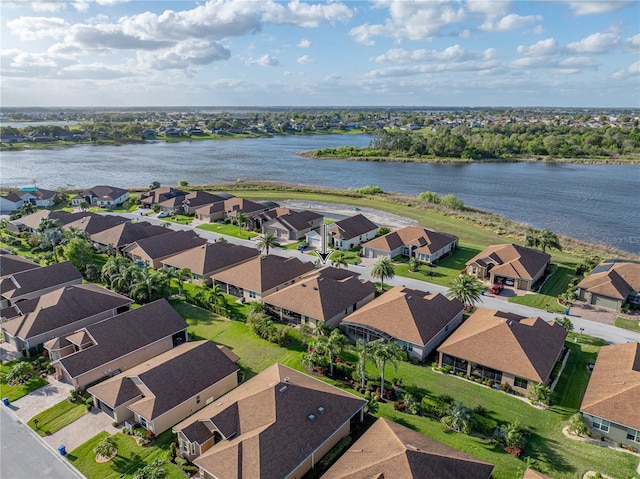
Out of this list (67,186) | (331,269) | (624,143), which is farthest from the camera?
(624,143)

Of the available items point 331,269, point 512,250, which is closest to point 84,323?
point 331,269

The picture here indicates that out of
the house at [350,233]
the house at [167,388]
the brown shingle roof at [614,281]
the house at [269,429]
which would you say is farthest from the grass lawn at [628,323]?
the house at [167,388]

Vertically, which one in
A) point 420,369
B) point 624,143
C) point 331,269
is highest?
point 624,143

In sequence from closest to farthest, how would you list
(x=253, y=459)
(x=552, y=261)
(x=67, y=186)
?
(x=253, y=459) → (x=552, y=261) → (x=67, y=186)

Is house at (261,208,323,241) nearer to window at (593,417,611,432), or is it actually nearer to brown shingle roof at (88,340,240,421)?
brown shingle roof at (88,340,240,421)

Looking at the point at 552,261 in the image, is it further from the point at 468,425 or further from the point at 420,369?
the point at 468,425

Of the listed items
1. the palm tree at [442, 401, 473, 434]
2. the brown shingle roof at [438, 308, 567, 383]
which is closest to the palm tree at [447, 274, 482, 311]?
the brown shingle roof at [438, 308, 567, 383]

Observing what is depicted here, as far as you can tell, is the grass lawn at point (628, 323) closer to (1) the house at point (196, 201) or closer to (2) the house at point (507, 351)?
(2) the house at point (507, 351)
